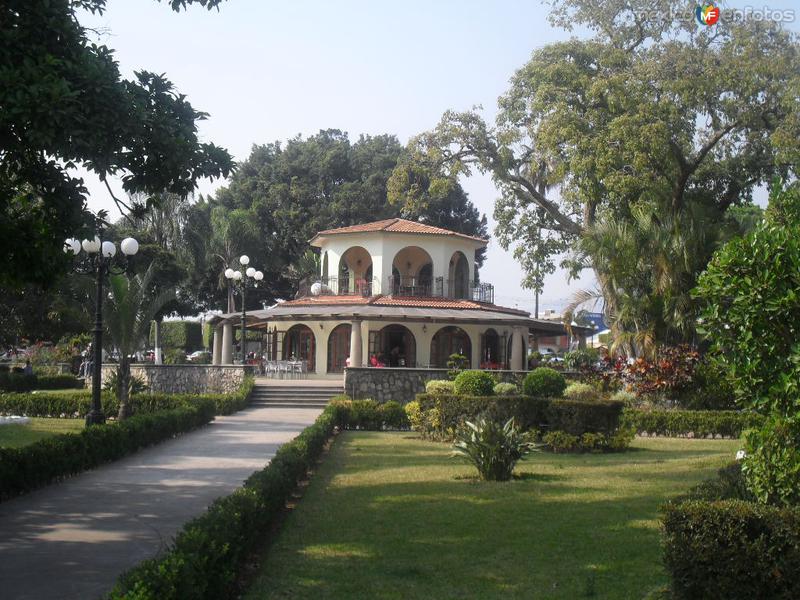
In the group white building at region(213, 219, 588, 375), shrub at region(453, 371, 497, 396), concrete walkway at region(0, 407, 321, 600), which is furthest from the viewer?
white building at region(213, 219, 588, 375)

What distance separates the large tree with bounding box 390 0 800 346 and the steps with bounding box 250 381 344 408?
9091mm

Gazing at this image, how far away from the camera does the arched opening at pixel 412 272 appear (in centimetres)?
4000

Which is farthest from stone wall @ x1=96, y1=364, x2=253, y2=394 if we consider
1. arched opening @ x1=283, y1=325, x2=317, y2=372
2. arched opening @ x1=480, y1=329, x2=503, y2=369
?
arched opening @ x1=480, y1=329, x2=503, y2=369

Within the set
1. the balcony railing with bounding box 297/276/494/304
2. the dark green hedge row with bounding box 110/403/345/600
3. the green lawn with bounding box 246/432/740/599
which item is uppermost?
the balcony railing with bounding box 297/276/494/304

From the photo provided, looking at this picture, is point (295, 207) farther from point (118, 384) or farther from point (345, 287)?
point (118, 384)

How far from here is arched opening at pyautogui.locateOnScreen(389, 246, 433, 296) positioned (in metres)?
40.0

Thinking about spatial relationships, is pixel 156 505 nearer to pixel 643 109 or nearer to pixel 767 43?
pixel 643 109

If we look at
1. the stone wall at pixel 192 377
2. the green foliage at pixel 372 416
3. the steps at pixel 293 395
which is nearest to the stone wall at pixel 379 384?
the steps at pixel 293 395

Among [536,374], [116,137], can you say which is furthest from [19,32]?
[536,374]

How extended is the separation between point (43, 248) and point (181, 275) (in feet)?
137

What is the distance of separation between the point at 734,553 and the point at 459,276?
35.9 meters

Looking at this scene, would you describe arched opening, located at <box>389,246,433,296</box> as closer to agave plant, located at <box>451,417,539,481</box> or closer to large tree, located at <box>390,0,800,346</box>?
large tree, located at <box>390,0,800,346</box>

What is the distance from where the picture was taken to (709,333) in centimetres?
755

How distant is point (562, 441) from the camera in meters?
18.0
